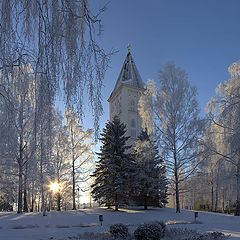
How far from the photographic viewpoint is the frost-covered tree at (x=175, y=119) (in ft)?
97.4

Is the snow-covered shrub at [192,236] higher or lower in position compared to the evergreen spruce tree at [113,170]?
lower

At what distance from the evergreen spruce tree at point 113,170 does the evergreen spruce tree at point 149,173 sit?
38.3 inches

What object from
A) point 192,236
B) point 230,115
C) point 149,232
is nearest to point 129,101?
point 230,115

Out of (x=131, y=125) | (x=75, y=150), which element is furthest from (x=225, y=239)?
(x=131, y=125)

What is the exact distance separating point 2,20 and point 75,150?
33337 millimetres

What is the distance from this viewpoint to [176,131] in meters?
30.4

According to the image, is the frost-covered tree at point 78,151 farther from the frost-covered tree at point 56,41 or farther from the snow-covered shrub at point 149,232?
the frost-covered tree at point 56,41

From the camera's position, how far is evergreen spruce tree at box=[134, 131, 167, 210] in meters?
32.8

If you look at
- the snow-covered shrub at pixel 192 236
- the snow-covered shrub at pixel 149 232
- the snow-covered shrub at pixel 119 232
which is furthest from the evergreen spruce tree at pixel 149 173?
the snow-covered shrub at pixel 149 232

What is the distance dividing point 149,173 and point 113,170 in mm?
3344

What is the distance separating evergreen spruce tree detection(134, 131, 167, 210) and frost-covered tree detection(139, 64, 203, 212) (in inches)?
66.7

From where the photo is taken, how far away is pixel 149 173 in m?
33.6

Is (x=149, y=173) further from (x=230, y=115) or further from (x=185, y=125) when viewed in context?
(x=230, y=115)

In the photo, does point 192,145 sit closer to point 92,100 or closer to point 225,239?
point 225,239
